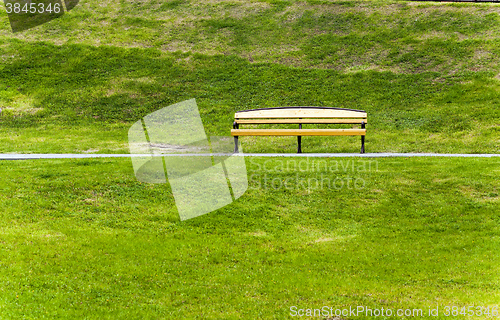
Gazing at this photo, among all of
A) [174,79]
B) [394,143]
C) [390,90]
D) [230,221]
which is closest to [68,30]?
[174,79]

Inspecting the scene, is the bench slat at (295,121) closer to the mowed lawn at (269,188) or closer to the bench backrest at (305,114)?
the bench backrest at (305,114)

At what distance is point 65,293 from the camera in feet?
18.5

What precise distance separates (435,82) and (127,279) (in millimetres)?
16192

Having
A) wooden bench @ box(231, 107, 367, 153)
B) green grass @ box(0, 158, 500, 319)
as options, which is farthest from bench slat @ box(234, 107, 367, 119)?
green grass @ box(0, 158, 500, 319)

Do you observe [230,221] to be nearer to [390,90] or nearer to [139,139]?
[139,139]

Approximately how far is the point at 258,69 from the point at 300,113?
851 centimetres

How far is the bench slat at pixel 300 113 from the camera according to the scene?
13.2m

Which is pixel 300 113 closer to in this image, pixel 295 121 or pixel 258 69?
pixel 295 121

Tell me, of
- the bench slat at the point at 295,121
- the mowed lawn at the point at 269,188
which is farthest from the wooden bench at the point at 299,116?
the mowed lawn at the point at 269,188

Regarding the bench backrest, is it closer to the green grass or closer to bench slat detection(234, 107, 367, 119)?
bench slat detection(234, 107, 367, 119)

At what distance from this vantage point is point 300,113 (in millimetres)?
13422

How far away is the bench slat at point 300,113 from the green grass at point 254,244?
295 cm

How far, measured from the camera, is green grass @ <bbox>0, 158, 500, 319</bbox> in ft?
18.4

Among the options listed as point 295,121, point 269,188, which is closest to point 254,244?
point 269,188
